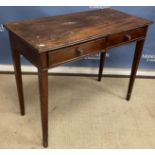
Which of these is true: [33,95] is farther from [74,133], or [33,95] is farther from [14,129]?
[74,133]

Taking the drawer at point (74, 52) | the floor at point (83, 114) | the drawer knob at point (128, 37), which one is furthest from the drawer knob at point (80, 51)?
the floor at point (83, 114)

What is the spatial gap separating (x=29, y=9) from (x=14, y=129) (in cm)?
98

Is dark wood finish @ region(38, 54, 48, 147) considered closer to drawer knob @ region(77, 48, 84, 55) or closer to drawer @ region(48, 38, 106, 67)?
drawer @ region(48, 38, 106, 67)

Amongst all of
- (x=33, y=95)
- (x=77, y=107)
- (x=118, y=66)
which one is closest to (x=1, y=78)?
(x=33, y=95)

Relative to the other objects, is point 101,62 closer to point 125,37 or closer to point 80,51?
point 125,37

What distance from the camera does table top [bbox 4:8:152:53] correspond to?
1119mm

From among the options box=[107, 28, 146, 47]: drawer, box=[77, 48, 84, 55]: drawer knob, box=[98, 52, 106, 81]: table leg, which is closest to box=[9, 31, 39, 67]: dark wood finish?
box=[77, 48, 84, 55]: drawer knob

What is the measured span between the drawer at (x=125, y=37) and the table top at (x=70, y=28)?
4 cm

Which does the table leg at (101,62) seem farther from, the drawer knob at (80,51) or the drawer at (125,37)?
the drawer knob at (80,51)

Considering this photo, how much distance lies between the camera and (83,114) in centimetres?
172

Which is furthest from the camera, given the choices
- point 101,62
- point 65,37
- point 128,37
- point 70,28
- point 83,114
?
point 101,62

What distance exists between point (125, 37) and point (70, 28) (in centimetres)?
35

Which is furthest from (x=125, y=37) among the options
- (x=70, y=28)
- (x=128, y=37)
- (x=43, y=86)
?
(x=43, y=86)
